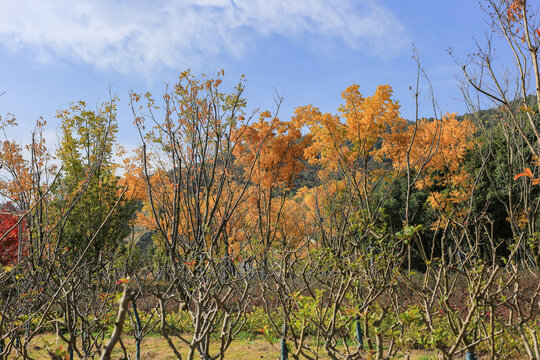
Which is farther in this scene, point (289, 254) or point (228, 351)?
point (228, 351)

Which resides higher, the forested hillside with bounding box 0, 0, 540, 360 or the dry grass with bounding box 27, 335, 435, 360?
the forested hillside with bounding box 0, 0, 540, 360

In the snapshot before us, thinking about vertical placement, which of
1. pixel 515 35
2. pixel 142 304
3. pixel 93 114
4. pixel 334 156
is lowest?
pixel 142 304

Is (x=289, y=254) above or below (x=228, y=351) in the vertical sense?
above

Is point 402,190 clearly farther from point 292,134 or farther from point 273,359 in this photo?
point 273,359

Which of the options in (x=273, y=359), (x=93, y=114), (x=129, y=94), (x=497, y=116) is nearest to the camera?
(x=129, y=94)

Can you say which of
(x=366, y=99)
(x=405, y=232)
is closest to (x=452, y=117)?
(x=366, y=99)

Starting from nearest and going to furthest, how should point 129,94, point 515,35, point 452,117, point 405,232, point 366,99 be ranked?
point 405,232
point 515,35
point 129,94
point 366,99
point 452,117

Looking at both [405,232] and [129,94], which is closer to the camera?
[405,232]

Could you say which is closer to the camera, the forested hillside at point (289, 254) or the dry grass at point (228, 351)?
the forested hillside at point (289, 254)

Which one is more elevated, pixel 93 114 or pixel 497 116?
pixel 93 114

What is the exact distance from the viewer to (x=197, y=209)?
14.9 ft

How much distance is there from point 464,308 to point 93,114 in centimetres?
1155

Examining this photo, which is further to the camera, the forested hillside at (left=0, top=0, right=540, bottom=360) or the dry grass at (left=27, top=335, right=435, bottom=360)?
the dry grass at (left=27, top=335, right=435, bottom=360)

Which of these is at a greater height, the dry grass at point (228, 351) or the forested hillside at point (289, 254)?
the forested hillside at point (289, 254)
